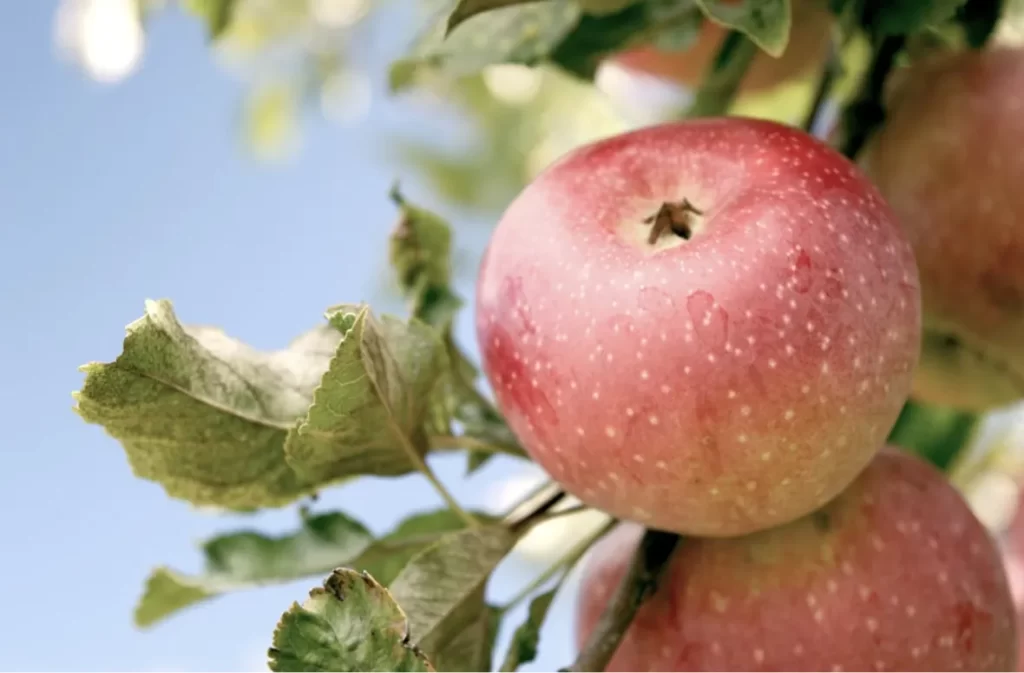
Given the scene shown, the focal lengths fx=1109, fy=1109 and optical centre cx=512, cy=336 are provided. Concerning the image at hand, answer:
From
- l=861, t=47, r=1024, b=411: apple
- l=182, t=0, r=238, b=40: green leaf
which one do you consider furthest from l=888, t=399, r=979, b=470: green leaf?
l=182, t=0, r=238, b=40: green leaf

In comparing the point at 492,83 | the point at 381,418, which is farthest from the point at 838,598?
the point at 492,83

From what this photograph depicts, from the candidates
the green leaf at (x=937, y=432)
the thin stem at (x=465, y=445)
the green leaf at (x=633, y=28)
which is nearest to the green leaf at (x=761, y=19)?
the green leaf at (x=633, y=28)

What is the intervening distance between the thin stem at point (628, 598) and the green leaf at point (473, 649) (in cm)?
6

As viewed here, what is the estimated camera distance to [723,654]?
435 mm

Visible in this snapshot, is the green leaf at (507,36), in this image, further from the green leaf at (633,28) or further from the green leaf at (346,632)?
the green leaf at (346,632)

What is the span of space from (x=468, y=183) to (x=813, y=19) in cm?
97

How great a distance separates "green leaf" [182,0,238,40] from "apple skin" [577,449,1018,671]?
0.37m

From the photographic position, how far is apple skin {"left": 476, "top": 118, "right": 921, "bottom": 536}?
0.36 metres

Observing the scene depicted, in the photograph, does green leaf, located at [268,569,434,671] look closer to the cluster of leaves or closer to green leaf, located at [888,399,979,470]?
the cluster of leaves

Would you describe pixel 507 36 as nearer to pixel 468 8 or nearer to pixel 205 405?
pixel 468 8

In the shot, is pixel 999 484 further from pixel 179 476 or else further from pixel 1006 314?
pixel 179 476

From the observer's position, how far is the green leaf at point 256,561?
49 cm

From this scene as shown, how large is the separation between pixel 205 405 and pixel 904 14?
13.1 inches

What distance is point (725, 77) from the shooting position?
0.57 m
